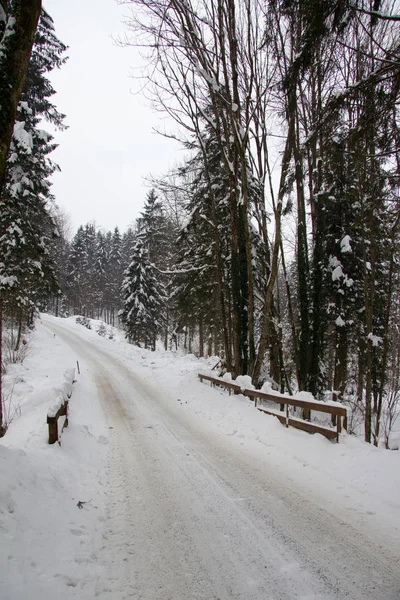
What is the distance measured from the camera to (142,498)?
4.30 m

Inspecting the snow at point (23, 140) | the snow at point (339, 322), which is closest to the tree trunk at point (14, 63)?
the snow at point (23, 140)

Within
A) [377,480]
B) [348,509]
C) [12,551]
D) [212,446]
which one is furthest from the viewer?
[212,446]

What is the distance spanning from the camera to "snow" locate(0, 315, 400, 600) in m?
2.73

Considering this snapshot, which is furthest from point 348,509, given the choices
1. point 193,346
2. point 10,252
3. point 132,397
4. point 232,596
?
point 193,346

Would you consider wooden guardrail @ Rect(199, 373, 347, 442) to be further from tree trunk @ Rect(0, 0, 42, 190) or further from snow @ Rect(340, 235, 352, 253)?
snow @ Rect(340, 235, 352, 253)

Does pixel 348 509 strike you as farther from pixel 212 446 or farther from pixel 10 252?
pixel 10 252

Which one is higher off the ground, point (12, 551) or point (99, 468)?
point (12, 551)

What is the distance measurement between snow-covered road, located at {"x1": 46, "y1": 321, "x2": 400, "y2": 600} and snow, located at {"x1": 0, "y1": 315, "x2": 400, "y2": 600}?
0.02 meters

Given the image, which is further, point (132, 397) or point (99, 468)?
point (132, 397)

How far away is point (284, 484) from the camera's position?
15.1ft

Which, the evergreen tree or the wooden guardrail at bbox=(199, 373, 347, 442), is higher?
the evergreen tree

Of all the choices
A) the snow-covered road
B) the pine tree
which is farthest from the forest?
the pine tree

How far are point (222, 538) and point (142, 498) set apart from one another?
1.41m

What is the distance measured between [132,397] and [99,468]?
608 centimetres
